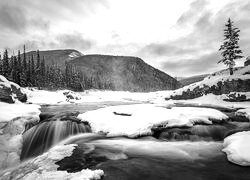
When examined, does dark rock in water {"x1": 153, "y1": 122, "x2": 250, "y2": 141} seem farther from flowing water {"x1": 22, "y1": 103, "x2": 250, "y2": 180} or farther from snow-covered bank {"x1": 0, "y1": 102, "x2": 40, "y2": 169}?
snow-covered bank {"x1": 0, "y1": 102, "x2": 40, "y2": 169}

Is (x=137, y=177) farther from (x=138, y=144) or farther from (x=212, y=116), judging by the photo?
(x=212, y=116)

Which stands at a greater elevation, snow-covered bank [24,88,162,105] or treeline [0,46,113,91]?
treeline [0,46,113,91]

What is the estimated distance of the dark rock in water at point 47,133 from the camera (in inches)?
349

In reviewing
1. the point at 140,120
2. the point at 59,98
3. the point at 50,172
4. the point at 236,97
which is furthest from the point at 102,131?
the point at 59,98

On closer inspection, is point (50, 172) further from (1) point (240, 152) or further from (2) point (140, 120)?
(1) point (240, 152)

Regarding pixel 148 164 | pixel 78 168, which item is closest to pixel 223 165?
pixel 148 164

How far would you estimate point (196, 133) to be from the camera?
30.4ft

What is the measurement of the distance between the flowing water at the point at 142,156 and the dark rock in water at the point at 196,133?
0.65 ft

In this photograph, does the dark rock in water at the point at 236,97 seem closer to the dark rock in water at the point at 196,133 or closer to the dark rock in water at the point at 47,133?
the dark rock in water at the point at 196,133

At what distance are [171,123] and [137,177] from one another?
5.19 meters

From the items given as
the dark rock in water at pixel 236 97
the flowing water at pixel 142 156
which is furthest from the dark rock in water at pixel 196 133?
the dark rock in water at pixel 236 97

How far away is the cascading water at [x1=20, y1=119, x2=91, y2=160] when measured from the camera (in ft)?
29.0

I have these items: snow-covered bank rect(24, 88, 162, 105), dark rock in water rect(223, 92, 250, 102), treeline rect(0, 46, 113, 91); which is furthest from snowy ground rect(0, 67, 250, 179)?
treeline rect(0, 46, 113, 91)

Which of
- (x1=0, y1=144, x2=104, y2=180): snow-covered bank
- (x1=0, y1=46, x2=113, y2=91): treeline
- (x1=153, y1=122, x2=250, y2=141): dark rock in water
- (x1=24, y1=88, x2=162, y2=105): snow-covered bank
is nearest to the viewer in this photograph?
(x1=0, y1=144, x2=104, y2=180): snow-covered bank
